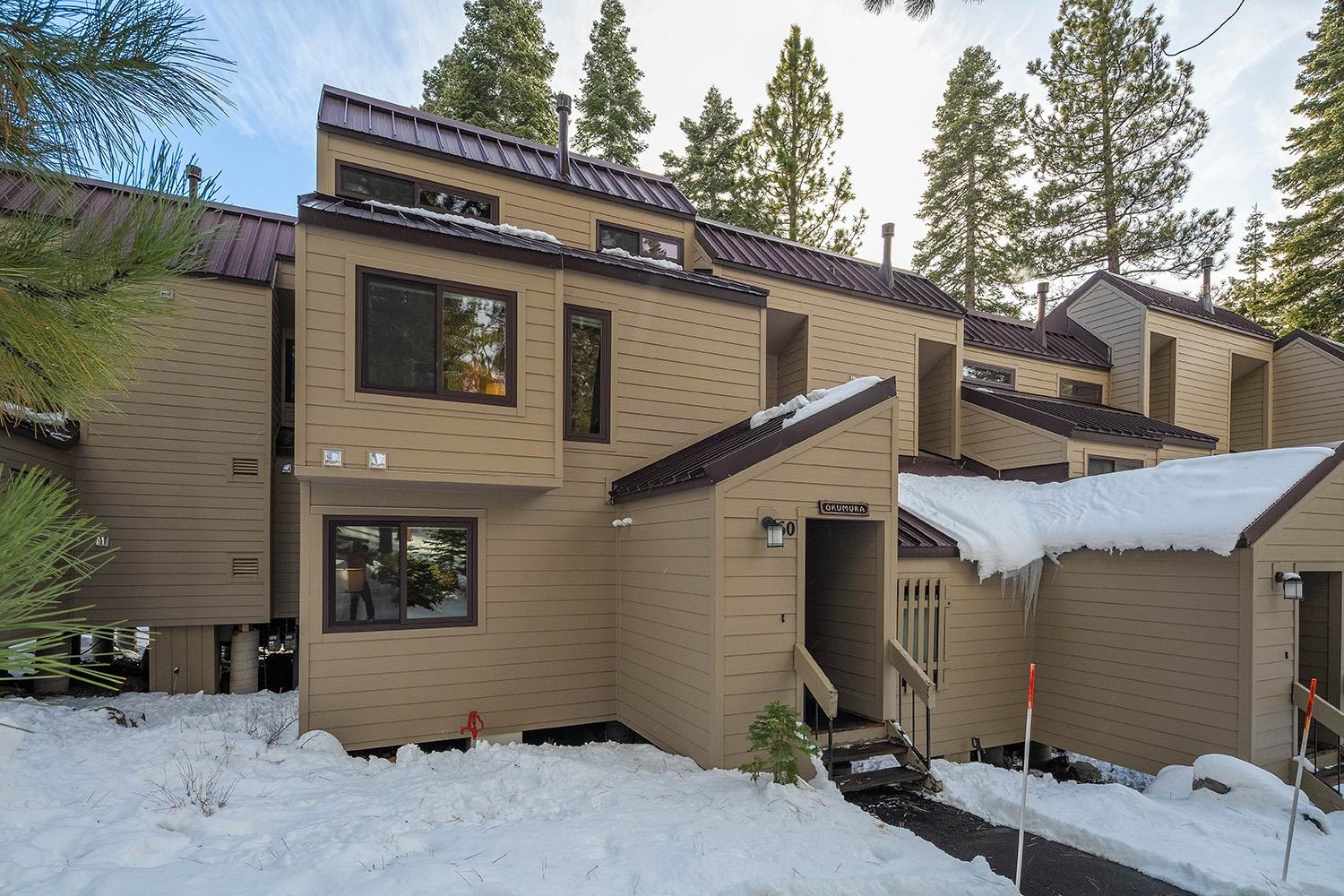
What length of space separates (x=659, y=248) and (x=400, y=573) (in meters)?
6.07

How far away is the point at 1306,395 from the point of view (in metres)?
15.0

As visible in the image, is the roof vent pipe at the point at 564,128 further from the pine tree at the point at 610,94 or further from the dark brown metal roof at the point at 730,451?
the pine tree at the point at 610,94

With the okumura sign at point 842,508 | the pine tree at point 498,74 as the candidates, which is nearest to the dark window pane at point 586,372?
the okumura sign at point 842,508

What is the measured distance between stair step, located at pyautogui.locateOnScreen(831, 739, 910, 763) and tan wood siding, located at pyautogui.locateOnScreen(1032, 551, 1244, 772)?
3.20m

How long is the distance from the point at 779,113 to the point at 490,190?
14.4m

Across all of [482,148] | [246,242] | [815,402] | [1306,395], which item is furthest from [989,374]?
[246,242]

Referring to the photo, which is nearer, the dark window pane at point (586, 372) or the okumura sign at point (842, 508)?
the okumura sign at point (842, 508)

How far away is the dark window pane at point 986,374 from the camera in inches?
530

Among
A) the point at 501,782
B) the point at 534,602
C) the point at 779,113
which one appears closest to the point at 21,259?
the point at 501,782

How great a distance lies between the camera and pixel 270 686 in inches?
390

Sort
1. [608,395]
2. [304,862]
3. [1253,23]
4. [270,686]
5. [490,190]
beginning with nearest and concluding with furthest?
1. [304,862]
2. [1253,23]
3. [608,395]
4. [490,190]
5. [270,686]

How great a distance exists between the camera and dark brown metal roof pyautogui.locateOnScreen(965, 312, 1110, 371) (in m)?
13.8

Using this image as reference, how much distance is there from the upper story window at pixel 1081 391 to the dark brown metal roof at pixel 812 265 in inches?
156

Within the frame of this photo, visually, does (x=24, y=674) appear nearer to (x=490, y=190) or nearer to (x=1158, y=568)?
(x=490, y=190)
